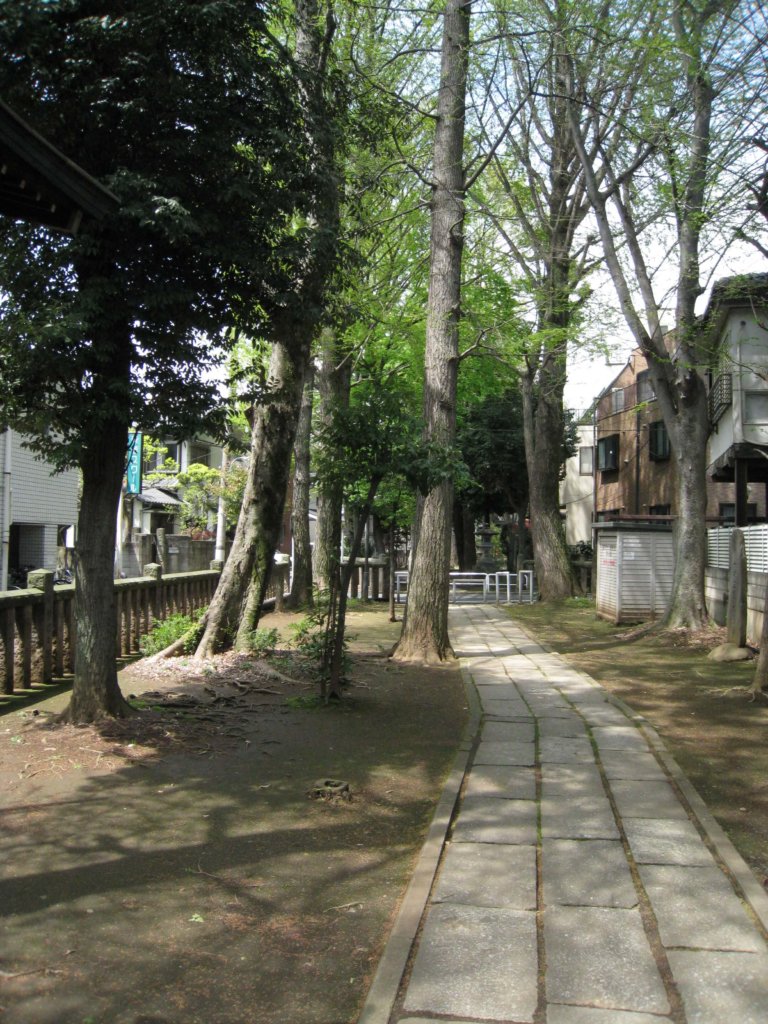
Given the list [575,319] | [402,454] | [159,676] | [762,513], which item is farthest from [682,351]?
[762,513]

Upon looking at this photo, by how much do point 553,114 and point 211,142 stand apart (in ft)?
51.1

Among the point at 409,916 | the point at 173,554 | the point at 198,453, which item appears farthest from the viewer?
the point at 198,453

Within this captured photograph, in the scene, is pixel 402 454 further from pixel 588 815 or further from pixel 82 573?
pixel 588 815

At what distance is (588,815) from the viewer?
18.2 ft

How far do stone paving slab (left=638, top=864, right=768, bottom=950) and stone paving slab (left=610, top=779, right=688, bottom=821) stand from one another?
36.0 inches

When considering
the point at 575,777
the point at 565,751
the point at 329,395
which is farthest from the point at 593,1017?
the point at 329,395

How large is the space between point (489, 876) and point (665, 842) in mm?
1158

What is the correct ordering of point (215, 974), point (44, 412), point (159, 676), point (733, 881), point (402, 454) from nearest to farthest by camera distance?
point (215, 974) → point (733, 881) → point (44, 412) → point (402, 454) → point (159, 676)

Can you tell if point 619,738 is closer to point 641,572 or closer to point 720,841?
point 720,841

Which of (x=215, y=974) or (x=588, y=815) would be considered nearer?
(x=215, y=974)

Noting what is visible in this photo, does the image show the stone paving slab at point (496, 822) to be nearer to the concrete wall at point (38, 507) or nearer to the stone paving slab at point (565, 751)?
the stone paving slab at point (565, 751)

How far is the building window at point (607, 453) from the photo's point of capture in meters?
39.0

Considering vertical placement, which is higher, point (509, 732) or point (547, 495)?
point (547, 495)

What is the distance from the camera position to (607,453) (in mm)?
39469
